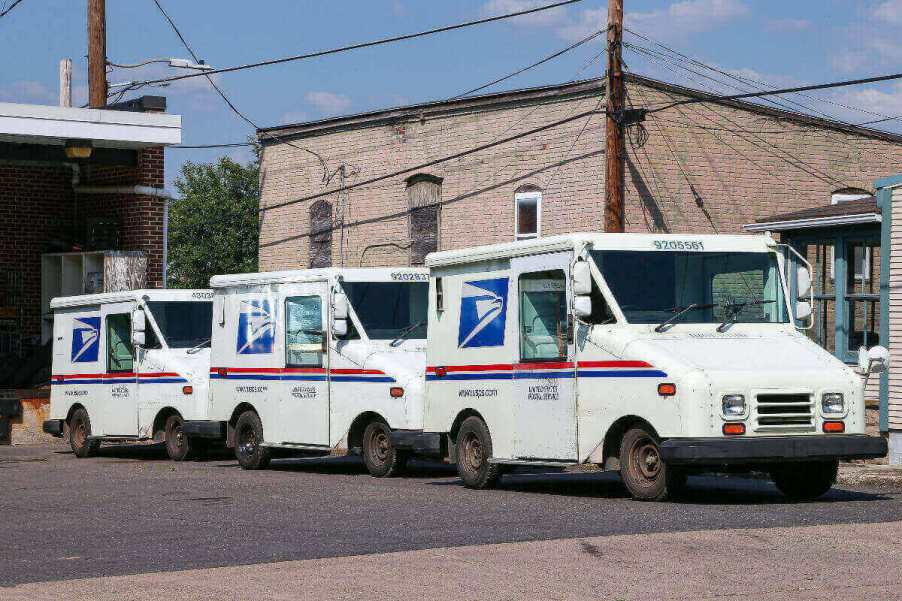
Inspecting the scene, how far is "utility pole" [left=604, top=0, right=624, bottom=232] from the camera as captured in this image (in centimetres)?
2606

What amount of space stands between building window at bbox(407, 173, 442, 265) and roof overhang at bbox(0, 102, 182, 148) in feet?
24.8

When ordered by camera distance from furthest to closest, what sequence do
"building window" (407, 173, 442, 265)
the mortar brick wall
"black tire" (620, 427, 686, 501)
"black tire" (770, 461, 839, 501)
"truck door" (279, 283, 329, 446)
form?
"building window" (407, 173, 442, 265), the mortar brick wall, "truck door" (279, 283, 329, 446), "black tire" (770, 461, 839, 501), "black tire" (620, 427, 686, 501)

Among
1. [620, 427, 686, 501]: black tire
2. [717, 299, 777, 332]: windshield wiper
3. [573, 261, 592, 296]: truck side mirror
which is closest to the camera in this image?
[620, 427, 686, 501]: black tire

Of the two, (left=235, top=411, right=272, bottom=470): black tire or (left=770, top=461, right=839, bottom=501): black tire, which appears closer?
(left=770, top=461, right=839, bottom=501): black tire

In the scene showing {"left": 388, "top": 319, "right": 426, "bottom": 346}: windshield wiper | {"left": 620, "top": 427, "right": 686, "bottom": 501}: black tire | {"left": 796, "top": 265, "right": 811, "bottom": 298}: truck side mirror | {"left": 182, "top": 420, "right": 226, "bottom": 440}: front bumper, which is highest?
{"left": 796, "top": 265, "right": 811, "bottom": 298}: truck side mirror

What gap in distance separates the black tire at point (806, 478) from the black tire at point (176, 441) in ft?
32.5

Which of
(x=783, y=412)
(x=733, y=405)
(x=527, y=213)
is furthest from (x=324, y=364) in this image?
(x=527, y=213)

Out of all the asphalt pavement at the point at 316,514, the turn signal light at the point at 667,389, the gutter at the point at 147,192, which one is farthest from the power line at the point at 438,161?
the turn signal light at the point at 667,389

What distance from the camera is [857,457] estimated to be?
14258 mm

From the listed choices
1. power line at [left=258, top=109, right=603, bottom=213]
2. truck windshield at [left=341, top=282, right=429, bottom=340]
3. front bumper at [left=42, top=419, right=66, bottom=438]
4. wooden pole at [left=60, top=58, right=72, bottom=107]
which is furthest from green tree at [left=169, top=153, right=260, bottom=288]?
truck windshield at [left=341, top=282, right=429, bottom=340]

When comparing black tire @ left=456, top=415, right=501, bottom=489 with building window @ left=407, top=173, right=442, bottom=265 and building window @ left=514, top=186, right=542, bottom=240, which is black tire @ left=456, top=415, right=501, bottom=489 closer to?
building window @ left=514, top=186, right=542, bottom=240

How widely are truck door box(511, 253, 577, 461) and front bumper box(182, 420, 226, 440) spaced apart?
6095 mm

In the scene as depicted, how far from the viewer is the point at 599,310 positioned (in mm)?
15180

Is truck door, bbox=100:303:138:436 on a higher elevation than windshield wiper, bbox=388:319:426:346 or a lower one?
lower
